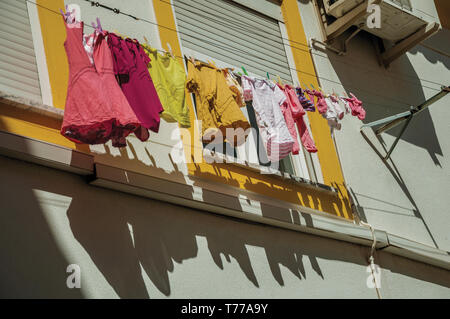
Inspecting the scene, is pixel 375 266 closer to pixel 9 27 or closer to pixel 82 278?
pixel 82 278

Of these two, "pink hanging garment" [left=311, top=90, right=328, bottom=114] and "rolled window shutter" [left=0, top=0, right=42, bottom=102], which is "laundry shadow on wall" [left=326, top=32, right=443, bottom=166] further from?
"rolled window shutter" [left=0, top=0, right=42, bottom=102]

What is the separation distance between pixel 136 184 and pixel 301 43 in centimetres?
445

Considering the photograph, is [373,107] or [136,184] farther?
[373,107]

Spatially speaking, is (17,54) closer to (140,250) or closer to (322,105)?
(140,250)

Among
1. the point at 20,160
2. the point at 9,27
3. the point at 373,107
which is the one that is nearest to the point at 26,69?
the point at 9,27

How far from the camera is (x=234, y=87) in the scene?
750cm

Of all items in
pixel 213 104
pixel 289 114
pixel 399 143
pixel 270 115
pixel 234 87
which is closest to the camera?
pixel 213 104

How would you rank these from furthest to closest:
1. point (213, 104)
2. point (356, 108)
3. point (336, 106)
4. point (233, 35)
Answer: point (233, 35) → point (356, 108) → point (336, 106) → point (213, 104)

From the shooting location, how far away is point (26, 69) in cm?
667

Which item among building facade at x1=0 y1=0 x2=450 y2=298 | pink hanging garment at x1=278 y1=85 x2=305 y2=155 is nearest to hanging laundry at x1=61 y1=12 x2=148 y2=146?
building facade at x1=0 y1=0 x2=450 y2=298

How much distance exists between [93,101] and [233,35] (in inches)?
145

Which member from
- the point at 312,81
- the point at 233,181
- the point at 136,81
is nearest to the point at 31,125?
the point at 136,81

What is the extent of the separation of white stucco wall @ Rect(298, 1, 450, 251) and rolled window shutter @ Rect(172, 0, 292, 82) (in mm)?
779

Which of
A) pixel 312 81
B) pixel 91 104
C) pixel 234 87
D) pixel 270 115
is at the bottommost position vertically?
pixel 91 104
